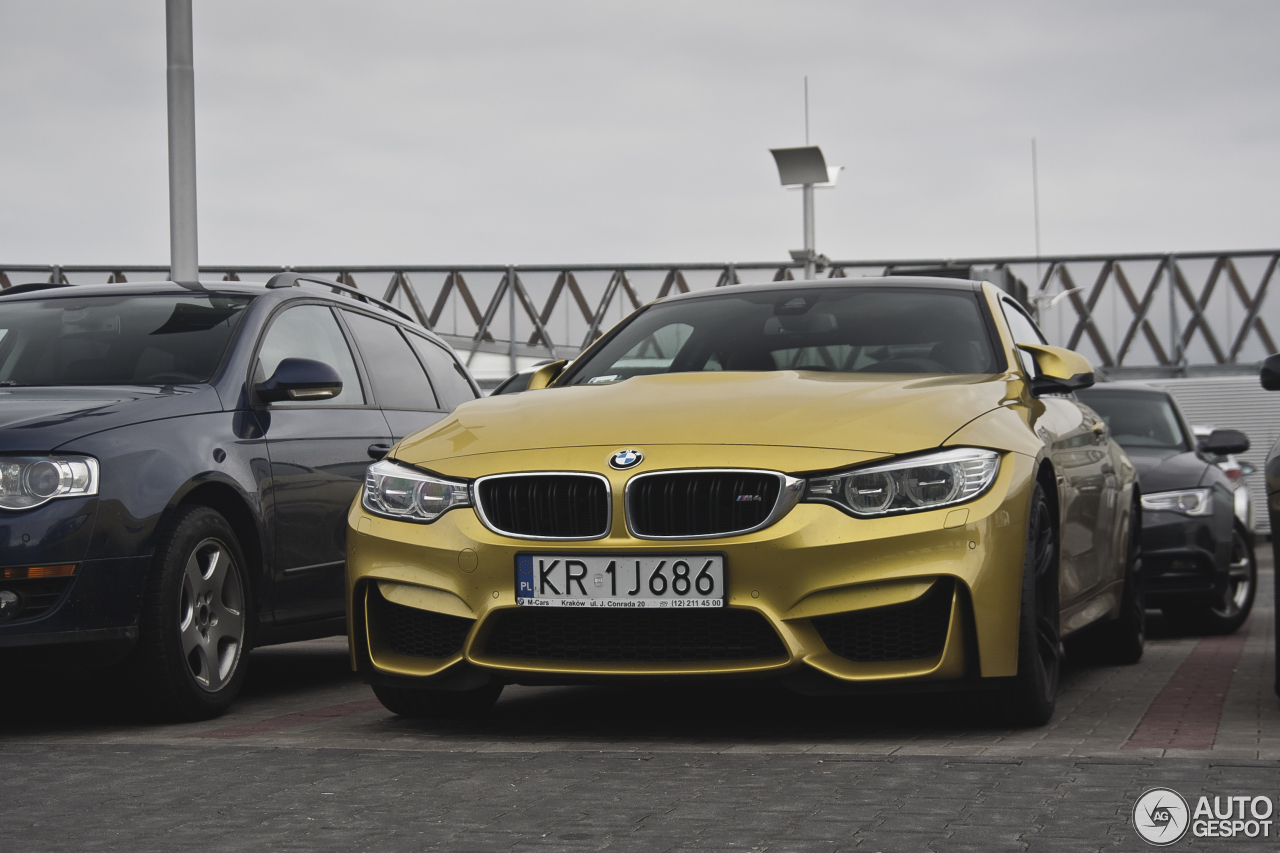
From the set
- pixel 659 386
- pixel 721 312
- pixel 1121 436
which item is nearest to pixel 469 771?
pixel 659 386

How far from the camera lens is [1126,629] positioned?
7453mm

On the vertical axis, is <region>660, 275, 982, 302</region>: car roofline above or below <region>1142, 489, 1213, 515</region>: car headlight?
above

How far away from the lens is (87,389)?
19.4 ft

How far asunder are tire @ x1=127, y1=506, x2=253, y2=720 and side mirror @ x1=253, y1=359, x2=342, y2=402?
1.95ft

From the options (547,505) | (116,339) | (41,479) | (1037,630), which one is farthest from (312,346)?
(1037,630)

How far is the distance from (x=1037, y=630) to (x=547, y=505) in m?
1.55

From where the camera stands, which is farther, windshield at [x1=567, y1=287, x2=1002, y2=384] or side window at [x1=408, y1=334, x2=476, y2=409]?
side window at [x1=408, y1=334, x2=476, y2=409]

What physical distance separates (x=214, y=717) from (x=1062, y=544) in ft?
9.70

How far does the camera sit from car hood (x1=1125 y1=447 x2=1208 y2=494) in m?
10.0

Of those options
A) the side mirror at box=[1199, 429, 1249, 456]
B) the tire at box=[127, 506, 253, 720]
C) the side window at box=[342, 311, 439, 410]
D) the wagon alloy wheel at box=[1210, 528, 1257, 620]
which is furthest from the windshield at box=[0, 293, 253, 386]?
the side mirror at box=[1199, 429, 1249, 456]

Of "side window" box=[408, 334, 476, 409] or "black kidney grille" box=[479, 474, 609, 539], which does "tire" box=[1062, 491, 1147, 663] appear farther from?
"black kidney grille" box=[479, 474, 609, 539]

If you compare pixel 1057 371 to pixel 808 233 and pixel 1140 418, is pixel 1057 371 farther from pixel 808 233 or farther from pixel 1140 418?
pixel 808 233

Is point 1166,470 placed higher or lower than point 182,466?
lower

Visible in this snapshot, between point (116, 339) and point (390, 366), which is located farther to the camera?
point (390, 366)
